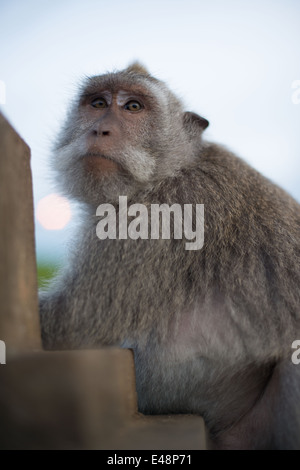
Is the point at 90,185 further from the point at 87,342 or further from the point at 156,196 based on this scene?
the point at 87,342

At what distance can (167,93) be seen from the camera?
4.54 m

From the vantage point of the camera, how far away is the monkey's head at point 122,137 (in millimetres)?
3629

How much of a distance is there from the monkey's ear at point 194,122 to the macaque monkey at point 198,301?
2.65 ft

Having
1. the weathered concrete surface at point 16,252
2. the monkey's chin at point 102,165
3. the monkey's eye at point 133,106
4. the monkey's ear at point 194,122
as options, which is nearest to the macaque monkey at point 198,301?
the monkey's chin at point 102,165

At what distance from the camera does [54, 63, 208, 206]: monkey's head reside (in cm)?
363

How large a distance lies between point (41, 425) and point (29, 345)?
0.39 metres

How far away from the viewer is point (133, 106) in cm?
408

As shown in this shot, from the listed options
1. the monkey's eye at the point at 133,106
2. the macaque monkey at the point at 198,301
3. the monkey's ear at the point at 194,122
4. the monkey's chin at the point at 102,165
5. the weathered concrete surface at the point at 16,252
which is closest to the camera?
the weathered concrete surface at the point at 16,252

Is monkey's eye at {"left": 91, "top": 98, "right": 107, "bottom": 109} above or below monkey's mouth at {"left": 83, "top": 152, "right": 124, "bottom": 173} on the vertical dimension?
above

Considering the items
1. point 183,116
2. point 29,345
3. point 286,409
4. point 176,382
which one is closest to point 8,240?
point 29,345

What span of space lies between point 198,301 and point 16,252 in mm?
1276

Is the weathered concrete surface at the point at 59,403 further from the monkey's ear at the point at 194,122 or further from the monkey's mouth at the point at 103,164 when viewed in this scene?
the monkey's ear at the point at 194,122

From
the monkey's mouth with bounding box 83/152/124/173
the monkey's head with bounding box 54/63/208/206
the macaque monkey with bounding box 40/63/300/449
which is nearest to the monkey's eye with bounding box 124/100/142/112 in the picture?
the monkey's head with bounding box 54/63/208/206

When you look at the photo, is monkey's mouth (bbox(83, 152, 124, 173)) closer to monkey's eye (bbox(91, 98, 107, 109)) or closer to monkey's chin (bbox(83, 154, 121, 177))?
monkey's chin (bbox(83, 154, 121, 177))
